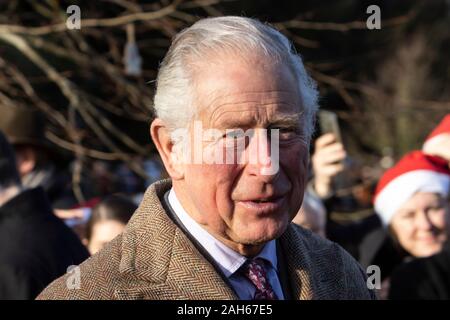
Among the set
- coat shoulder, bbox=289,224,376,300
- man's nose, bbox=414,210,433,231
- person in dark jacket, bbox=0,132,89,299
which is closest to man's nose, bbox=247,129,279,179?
coat shoulder, bbox=289,224,376,300

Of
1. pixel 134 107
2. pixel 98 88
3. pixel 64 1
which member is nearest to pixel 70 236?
pixel 134 107

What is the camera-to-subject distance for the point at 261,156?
7.34 feet

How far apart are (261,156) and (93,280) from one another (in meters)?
0.53

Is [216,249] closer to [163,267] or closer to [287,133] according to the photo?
[163,267]

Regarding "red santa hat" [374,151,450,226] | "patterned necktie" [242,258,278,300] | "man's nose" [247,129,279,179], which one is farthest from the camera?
"red santa hat" [374,151,450,226]

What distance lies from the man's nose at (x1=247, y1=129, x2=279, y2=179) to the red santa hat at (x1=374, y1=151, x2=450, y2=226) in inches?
109

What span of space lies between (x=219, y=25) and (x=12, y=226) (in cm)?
173

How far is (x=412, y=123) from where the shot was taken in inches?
806

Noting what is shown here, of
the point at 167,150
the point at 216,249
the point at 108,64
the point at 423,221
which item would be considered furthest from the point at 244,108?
the point at 108,64

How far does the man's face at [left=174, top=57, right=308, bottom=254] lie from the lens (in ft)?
7.36

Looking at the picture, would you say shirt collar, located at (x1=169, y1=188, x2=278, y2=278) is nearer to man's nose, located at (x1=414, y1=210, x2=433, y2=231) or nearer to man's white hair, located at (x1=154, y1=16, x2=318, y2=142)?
man's white hair, located at (x1=154, y1=16, x2=318, y2=142)

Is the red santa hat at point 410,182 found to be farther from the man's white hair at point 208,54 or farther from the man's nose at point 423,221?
the man's white hair at point 208,54

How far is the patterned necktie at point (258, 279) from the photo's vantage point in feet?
7.69

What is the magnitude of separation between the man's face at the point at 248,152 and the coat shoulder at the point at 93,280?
266mm
